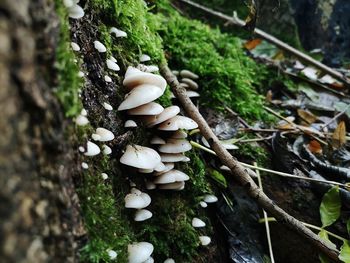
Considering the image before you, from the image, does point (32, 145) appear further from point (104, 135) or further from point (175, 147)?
point (175, 147)

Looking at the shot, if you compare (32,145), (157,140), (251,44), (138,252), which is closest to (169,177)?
(157,140)

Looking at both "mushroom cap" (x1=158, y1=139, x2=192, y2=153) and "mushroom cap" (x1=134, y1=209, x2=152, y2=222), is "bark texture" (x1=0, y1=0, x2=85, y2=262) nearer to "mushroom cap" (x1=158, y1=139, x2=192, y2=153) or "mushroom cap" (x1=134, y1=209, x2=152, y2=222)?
"mushroom cap" (x1=134, y1=209, x2=152, y2=222)

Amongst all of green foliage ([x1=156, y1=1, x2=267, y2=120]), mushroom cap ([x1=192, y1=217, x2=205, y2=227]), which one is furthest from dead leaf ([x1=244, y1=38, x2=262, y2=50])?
mushroom cap ([x1=192, y1=217, x2=205, y2=227])

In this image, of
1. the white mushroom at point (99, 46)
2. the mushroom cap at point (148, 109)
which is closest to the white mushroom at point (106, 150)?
the mushroom cap at point (148, 109)

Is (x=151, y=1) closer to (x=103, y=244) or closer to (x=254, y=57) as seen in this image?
(x=254, y=57)

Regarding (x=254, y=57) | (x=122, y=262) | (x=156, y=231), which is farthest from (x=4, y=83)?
(x=254, y=57)

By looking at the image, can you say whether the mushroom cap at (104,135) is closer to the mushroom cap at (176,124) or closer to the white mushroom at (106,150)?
the white mushroom at (106,150)
